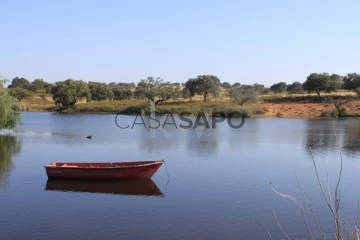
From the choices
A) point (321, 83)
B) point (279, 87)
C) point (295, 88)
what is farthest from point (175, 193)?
point (279, 87)

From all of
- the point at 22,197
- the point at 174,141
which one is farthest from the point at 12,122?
the point at 22,197

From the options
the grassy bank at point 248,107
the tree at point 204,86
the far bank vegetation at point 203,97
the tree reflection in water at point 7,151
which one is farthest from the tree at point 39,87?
the tree reflection in water at point 7,151

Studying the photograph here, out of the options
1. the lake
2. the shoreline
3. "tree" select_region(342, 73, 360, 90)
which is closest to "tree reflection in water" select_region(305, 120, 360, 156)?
the lake

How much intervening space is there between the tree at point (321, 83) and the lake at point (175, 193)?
62.9 meters

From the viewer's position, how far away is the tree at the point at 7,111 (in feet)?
133

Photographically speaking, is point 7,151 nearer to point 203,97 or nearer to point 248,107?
point 248,107

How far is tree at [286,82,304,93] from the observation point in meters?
126

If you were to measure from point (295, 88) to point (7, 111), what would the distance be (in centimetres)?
9935

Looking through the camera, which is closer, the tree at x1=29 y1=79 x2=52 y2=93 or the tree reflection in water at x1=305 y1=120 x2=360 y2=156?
the tree reflection in water at x1=305 y1=120 x2=360 y2=156

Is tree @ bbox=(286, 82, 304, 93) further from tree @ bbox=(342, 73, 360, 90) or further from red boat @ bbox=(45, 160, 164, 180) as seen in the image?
red boat @ bbox=(45, 160, 164, 180)

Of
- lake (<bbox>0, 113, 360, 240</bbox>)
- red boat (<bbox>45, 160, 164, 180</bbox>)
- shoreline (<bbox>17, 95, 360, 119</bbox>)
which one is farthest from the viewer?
shoreline (<bbox>17, 95, 360, 119</bbox>)

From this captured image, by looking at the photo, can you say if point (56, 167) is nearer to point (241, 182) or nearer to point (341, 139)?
point (241, 182)

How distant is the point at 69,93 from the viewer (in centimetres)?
10250

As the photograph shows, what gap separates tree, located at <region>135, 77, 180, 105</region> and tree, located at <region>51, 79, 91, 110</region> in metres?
14.3
